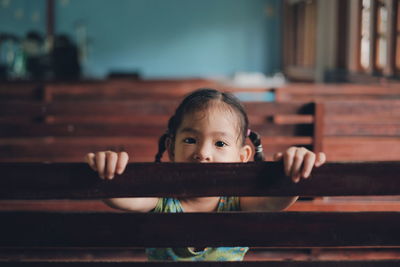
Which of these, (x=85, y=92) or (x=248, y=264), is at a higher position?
(x=85, y=92)

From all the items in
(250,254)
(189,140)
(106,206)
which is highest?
(189,140)

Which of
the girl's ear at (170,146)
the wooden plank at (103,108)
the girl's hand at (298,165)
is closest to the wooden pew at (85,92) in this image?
the wooden plank at (103,108)

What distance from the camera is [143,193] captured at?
→ 2.35 ft

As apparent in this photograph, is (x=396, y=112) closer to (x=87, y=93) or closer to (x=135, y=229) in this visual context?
(x=87, y=93)

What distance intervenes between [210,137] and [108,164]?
0.44m

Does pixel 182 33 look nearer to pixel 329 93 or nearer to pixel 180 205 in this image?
pixel 329 93

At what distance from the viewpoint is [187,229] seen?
2.46ft

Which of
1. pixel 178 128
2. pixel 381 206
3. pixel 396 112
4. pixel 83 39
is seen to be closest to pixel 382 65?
pixel 396 112

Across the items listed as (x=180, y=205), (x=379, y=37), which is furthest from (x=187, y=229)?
(x=379, y=37)

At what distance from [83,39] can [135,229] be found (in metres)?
10.8

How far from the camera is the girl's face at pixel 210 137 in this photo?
1117 millimetres

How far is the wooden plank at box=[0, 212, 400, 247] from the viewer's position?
75 cm

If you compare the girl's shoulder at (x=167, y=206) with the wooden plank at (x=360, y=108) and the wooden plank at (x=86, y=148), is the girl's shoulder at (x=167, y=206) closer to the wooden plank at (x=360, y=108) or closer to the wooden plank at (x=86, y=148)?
the wooden plank at (x=86, y=148)

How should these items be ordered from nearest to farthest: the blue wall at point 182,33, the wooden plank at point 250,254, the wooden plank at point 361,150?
the wooden plank at point 250,254 < the wooden plank at point 361,150 < the blue wall at point 182,33
